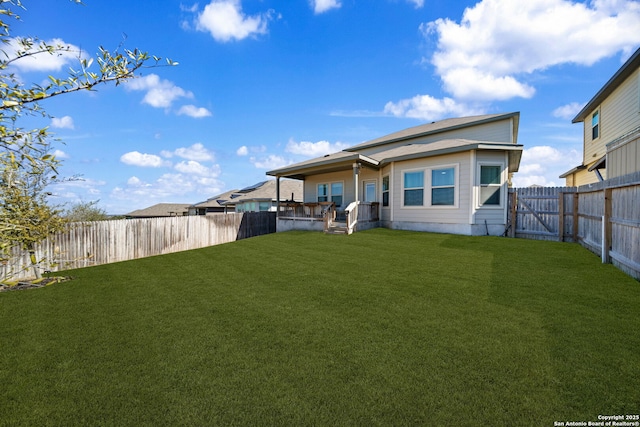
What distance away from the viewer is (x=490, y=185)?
33.8 ft

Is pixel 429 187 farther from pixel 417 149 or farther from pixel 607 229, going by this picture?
pixel 607 229

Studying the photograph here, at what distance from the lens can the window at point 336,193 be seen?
15633mm

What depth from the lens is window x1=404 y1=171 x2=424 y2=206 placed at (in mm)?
11453

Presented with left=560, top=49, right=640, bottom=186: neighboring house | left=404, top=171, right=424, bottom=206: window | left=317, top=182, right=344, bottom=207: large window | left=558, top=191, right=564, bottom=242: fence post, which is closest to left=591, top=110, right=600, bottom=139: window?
left=560, top=49, right=640, bottom=186: neighboring house

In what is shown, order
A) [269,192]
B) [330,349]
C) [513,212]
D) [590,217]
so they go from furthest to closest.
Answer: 1. [269,192]
2. [513,212]
3. [590,217]
4. [330,349]

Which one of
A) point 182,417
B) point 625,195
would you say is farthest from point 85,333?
point 625,195

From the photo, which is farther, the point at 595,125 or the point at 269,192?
the point at 269,192

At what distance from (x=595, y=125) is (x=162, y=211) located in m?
51.9

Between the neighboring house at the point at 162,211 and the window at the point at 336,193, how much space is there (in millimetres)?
36479

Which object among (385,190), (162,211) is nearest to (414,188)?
(385,190)

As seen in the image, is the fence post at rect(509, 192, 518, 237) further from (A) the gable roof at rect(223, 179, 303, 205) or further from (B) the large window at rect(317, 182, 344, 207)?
(A) the gable roof at rect(223, 179, 303, 205)

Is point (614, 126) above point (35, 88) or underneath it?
above

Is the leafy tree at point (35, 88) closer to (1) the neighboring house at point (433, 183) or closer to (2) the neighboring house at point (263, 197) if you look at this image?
(1) the neighboring house at point (433, 183)

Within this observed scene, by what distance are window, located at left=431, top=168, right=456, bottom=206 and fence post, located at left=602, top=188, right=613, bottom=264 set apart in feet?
15.2
